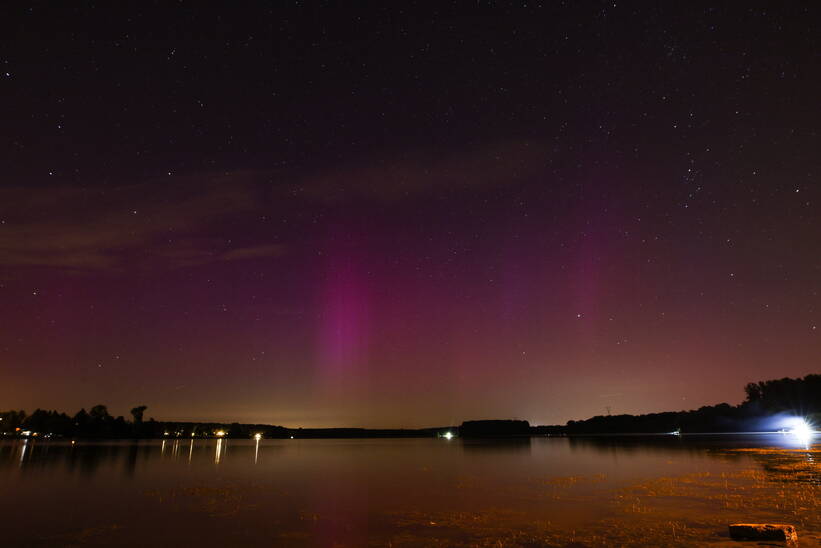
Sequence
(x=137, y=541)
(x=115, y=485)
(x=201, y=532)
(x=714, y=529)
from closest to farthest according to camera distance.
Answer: (x=714, y=529) < (x=137, y=541) < (x=201, y=532) < (x=115, y=485)

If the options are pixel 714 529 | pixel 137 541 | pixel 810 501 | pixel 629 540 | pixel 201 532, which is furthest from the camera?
pixel 810 501

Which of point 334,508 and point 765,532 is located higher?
point 765,532

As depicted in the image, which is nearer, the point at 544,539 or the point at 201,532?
the point at 544,539

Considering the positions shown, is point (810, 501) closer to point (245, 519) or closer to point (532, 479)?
point (532, 479)

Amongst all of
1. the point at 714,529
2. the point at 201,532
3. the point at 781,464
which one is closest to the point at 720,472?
the point at 781,464

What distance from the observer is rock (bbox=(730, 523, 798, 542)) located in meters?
18.8

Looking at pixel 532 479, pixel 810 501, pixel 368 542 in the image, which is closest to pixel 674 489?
pixel 810 501

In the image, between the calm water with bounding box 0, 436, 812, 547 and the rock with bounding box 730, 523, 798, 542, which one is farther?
the calm water with bounding box 0, 436, 812, 547

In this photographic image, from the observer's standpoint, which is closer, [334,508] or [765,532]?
[765,532]

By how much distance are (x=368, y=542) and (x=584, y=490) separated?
21467mm

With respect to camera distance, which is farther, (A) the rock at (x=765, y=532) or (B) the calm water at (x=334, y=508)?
(B) the calm water at (x=334, y=508)

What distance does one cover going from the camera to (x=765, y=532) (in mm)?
19016

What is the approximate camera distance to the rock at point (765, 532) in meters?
18.8

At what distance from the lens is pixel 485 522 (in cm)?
2545
